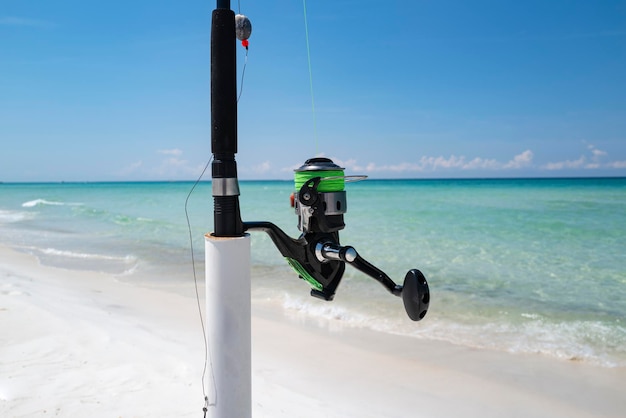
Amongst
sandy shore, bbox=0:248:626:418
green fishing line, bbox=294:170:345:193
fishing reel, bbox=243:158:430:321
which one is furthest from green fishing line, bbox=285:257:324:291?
sandy shore, bbox=0:248:626:418

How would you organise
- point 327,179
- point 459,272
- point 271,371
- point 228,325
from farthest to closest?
point 459,272 → point 271,371 → point 327,179 → point 228,325

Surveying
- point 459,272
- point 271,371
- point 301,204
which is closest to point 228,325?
point 301,204

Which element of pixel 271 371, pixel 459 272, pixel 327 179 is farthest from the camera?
pixel 459 272

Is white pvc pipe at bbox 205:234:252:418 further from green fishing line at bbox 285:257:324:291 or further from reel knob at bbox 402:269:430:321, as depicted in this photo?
reel knob at bbox 402:269:430:321

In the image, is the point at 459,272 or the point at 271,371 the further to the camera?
the point at 459,272

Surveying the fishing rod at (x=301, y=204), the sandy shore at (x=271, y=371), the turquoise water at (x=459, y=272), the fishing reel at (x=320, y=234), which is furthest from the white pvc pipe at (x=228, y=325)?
the turquoise water at (x=459, y=272)

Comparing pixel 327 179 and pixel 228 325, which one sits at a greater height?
pixel 327 179

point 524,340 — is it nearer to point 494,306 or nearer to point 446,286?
point 494,306

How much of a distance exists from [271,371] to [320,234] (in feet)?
6.28

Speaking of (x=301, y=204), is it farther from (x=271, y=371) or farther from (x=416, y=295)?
(x=271, y=371)

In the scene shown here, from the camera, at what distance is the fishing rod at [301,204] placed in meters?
1.39

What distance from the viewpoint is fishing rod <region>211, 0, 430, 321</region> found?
1.39 m

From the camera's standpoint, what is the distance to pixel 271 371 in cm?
328

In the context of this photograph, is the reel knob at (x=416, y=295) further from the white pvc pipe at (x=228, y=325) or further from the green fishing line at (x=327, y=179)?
the white pvc pipe at (x=228, y=325)
